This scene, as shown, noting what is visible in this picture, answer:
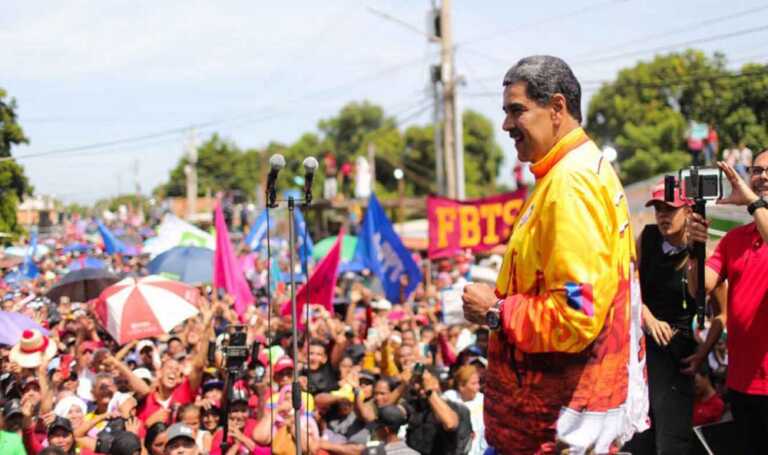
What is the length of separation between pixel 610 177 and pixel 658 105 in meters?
53.0

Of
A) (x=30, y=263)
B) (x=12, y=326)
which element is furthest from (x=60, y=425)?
(x=30, y=263)

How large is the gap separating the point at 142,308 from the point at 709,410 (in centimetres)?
571

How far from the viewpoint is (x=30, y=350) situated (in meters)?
7.72

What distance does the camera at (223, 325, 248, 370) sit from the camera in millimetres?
6469

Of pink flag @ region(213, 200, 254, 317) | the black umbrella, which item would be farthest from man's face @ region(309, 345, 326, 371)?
the black umbrella

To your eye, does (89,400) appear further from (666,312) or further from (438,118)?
(438,118)

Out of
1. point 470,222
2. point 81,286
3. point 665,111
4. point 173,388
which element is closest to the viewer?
point 173,388

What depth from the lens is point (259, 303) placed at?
17047mm

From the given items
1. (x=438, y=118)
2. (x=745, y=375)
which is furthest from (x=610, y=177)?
(x=438, y=118)

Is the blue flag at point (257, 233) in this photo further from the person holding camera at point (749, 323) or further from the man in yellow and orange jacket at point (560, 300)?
the man in yellow and orange jacket at point (560, 300)

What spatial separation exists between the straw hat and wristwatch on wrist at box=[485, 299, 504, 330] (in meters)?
5.82

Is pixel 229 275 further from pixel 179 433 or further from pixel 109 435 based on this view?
pixel 179 433

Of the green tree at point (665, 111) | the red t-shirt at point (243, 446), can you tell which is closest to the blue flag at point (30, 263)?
the red t-shirt at point (243, 446)

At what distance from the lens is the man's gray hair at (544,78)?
9.29 ft
